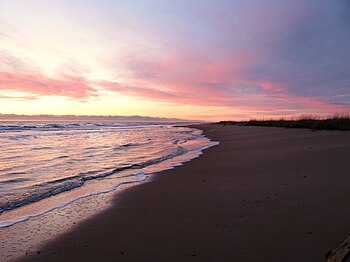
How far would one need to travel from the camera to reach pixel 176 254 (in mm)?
3006

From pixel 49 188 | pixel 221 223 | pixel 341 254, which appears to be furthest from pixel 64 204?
pixel 341 254

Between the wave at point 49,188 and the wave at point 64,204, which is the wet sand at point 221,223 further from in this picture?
the wave at point 49,188

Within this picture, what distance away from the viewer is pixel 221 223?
150 inches

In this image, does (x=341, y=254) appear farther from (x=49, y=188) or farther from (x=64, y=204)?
(x=49, y=188)

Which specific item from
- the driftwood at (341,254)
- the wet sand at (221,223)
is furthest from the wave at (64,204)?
the driftwood at (341,254)

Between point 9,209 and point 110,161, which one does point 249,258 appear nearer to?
point 9,209

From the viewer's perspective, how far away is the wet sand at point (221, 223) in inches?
118

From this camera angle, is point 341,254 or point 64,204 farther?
point 64,204

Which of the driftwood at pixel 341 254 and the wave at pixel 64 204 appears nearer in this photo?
the driftwood at pixel 341 254

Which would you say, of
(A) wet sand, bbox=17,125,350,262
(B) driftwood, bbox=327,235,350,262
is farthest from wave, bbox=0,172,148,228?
(B) driftwood, bbox=327,235,350,262

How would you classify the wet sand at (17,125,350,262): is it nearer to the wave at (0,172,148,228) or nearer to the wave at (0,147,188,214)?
the wave at (0,172,148,228)

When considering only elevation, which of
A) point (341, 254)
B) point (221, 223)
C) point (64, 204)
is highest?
point (341, 254)

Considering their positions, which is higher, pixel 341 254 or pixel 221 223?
pixel 341 254

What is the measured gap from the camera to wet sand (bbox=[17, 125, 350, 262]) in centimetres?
300
